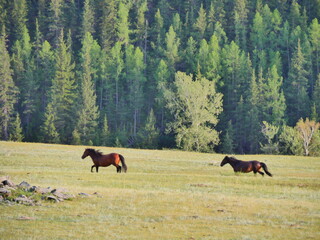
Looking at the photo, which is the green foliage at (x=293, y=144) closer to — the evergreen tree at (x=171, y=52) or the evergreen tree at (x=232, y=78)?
the evergreen tree at (x=232, y=78)

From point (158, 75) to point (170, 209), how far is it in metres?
95.2

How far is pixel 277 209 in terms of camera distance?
25.1 metres

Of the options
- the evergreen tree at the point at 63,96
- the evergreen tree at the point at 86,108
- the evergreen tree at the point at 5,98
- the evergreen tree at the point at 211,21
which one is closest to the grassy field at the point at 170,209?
the evergreen tree at the point at 86,108

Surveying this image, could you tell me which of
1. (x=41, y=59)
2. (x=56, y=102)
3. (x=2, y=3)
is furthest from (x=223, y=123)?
(x=2, y=3)

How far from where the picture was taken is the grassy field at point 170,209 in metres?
20.5

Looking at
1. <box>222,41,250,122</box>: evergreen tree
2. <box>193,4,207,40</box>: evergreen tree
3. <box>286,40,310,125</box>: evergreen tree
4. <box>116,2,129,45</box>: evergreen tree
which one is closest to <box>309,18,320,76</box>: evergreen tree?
<box>286,40,310,125</box>: evergreen tree

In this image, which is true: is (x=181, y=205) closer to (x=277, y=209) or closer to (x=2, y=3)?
(x=277, y=209)

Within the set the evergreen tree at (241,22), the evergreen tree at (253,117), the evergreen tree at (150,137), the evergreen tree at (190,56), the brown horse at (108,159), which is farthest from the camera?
the evergreen tree at (241,22)

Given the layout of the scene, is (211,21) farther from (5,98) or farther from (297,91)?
(5,98)

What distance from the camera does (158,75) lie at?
119250 mm

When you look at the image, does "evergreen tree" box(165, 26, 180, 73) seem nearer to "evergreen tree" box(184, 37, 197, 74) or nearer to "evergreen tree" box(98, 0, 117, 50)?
"evergreen tree" box(184, 37, 197, 74)

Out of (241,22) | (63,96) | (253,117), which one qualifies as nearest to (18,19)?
(63,96)

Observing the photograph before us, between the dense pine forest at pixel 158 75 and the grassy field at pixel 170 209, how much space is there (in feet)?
171

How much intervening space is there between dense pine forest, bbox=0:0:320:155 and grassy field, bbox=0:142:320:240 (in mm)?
52125
